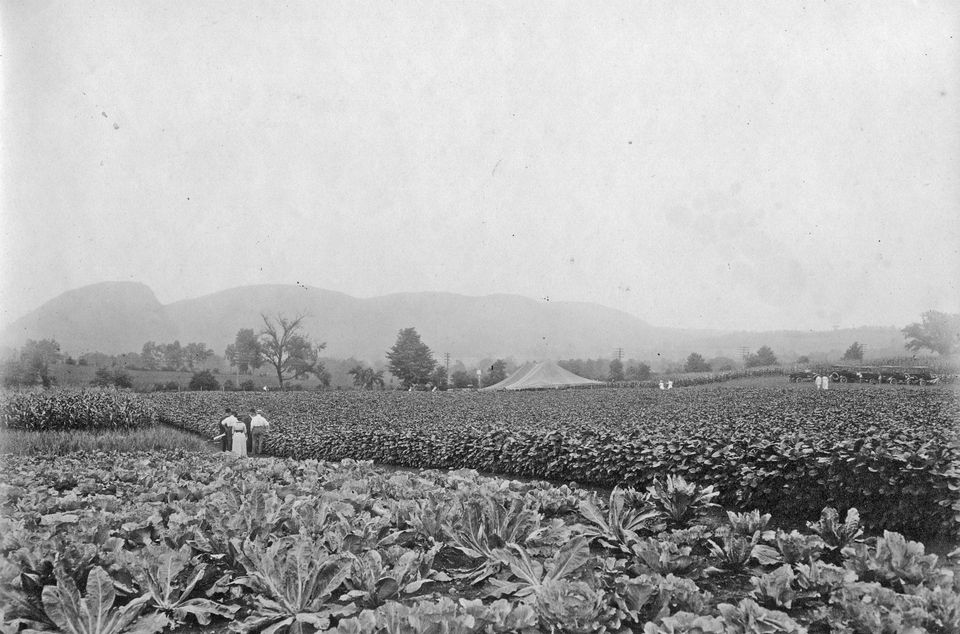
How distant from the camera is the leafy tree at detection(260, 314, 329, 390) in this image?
30219 mm

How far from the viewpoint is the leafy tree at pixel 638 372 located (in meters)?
38.3

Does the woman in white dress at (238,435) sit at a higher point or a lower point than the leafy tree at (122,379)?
lower

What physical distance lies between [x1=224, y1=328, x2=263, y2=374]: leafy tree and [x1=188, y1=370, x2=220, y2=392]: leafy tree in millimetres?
1715

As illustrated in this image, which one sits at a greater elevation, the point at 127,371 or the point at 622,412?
the point at 127,371

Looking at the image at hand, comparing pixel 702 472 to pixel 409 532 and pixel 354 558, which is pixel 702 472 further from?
pixel 354 558

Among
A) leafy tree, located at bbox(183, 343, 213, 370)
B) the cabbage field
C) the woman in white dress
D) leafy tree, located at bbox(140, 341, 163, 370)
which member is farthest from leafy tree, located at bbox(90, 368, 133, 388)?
the cabbage field

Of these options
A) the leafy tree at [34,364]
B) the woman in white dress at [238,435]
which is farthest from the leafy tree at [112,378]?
the woman in white dress at [238,435]

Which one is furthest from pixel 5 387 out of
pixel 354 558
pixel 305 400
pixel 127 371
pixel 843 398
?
pixel 843 398

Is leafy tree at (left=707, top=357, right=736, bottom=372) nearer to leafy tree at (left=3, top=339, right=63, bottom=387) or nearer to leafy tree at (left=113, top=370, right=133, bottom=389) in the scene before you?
leafy tree at (left=113, top=370, right=133, bottom=389)

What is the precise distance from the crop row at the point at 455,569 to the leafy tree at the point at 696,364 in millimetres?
31522

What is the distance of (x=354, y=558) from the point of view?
7.86 ft

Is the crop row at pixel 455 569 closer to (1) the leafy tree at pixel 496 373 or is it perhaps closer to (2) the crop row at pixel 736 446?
(2) the crop row at pixel 736 446

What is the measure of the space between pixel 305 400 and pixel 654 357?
23.7 metres

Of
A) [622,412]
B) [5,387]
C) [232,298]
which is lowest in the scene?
[622,412]
